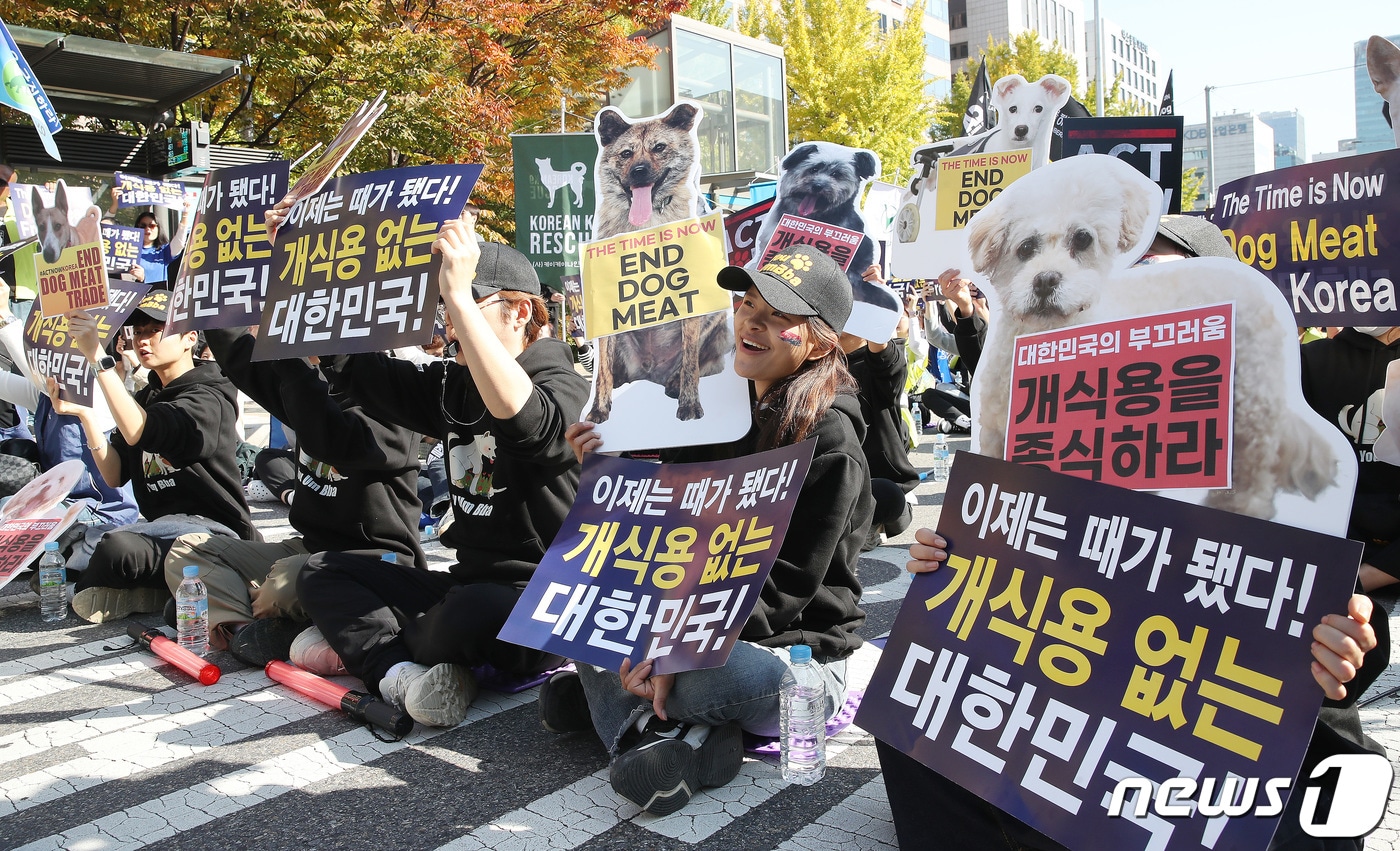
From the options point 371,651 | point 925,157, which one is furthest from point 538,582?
point 925,157

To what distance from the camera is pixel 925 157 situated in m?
5.90

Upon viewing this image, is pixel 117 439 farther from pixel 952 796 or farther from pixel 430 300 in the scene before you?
pixel 952 796

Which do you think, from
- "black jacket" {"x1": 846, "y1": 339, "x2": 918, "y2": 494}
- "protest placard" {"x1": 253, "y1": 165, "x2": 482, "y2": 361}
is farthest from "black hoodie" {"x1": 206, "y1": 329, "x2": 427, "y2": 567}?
"black jacket" {"x1": 846, "y1": 339, "x2": 918, "y2": 494}

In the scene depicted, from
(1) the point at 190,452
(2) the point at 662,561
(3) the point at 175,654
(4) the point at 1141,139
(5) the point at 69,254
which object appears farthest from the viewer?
(4) the point at 1141,139

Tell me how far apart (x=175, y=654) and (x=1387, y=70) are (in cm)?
512

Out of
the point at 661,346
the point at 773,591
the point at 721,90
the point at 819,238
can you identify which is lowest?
the point at 773,591

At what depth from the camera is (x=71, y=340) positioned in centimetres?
501

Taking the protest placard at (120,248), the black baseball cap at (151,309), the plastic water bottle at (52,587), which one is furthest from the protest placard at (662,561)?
the protest placard at (120,248)

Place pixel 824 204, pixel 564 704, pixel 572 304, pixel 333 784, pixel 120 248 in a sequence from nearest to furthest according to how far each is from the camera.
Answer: pixel 333 784, pixel 564 704, pixel 824 204, pixel 120 248, pixel 572 304

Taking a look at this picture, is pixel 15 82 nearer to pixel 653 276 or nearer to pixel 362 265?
pixel 362 265

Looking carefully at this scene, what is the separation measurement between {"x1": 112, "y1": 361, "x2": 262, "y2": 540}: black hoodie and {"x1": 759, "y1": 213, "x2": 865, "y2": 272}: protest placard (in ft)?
8.86

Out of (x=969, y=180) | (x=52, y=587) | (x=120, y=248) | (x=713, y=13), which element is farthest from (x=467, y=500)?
(x=713, y=13)

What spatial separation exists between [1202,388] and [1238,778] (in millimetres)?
724

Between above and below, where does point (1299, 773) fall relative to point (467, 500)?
below
